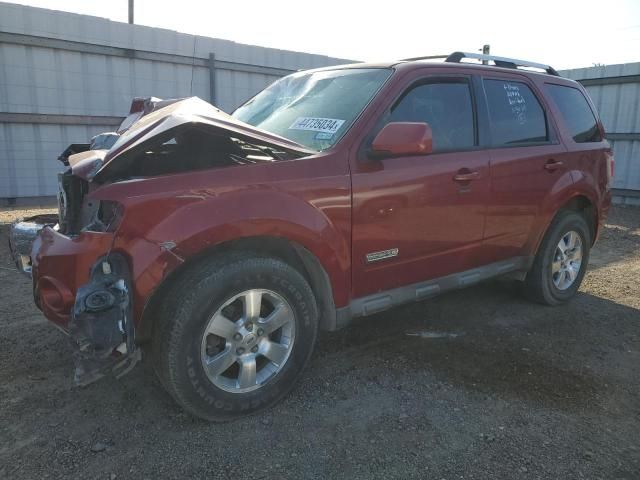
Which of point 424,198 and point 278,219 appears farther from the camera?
point 424,198

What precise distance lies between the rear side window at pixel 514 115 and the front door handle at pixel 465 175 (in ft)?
1.31

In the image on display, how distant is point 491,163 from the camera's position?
3.65 metres

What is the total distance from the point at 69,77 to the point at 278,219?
6978mm

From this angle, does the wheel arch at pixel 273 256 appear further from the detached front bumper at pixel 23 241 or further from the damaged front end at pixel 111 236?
the detached front bumper at pixel 23 241

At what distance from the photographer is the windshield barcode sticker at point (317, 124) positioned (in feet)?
10.1

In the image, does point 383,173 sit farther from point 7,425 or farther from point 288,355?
point 7,425

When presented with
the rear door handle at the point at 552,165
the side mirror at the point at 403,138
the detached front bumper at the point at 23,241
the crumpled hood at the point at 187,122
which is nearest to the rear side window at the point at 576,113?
the rear door handle at the point at 552,165

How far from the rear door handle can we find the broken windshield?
166cm

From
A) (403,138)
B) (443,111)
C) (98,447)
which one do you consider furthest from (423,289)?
(98,447)

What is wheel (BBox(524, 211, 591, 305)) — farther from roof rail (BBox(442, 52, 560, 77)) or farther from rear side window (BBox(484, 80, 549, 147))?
roof rail (BBox(442, 52, 560, 77))

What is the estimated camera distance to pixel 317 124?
318 centimetres

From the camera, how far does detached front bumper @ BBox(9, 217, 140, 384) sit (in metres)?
2.19

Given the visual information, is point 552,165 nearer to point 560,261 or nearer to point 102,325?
point 560,261

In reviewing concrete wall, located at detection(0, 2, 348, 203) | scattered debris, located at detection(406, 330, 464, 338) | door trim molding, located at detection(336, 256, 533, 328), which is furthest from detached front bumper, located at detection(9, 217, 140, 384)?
concrete wall, located at detection(0, 2, 348, 203)
